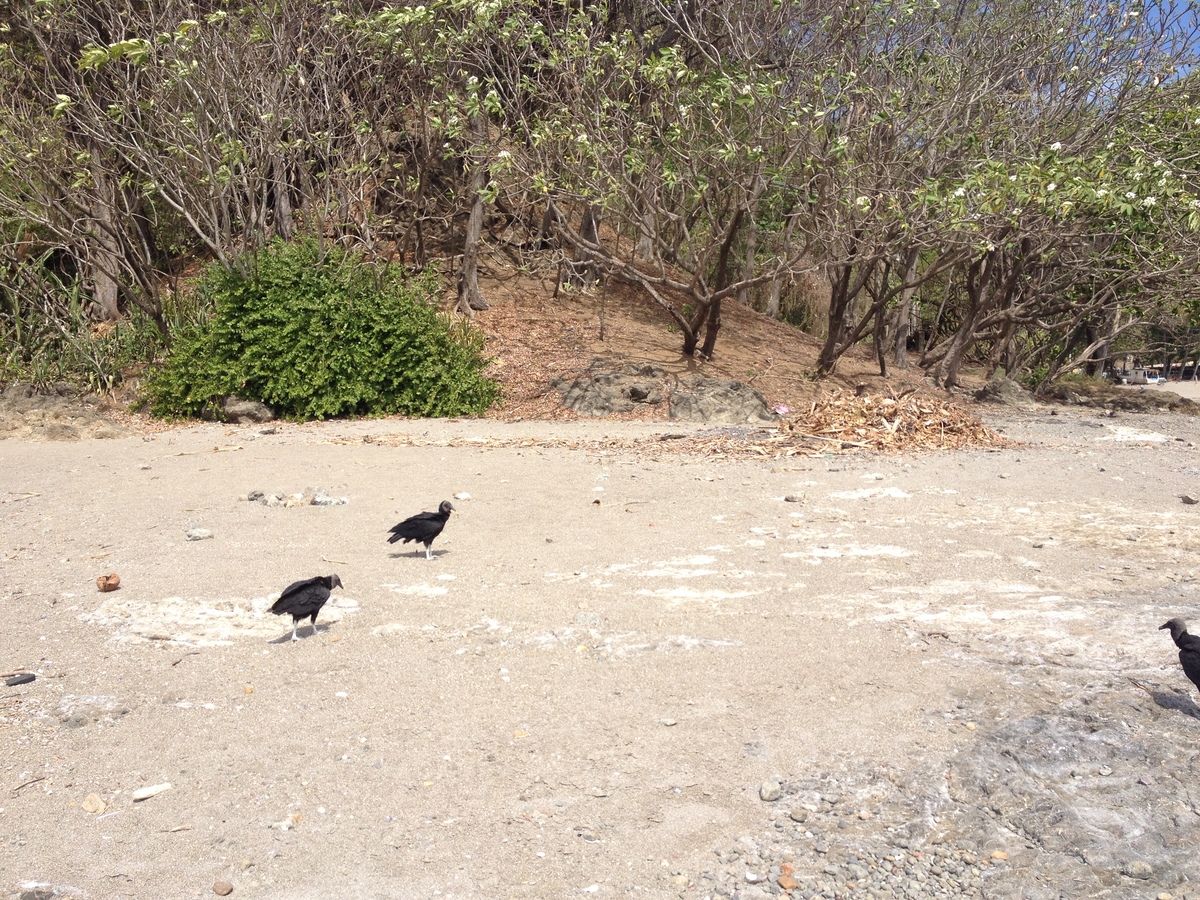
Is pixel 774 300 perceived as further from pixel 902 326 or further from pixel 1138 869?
pixel 1138 869

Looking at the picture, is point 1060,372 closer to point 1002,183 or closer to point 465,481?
point 1002,183

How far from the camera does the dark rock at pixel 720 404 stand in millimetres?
14164

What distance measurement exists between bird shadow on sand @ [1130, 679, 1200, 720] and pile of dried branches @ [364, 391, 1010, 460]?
6.25m

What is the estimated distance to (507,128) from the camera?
1570cm

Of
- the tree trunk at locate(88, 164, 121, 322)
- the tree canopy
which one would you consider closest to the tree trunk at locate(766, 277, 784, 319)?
the tree canopy

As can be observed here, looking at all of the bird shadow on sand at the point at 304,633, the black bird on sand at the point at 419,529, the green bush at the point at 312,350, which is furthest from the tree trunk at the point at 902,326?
the bird shadow on sand at the point at 304,633

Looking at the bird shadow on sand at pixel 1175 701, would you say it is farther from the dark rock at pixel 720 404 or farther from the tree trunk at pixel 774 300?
the tree trunk at pixel 774 300

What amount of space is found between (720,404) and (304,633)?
31.6ft

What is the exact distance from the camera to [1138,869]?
129 inches

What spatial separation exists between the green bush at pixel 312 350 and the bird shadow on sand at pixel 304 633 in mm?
8838

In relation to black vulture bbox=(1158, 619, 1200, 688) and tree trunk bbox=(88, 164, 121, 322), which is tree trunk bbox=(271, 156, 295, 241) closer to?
tree trunk bbox=(88, 164, 121, 322)

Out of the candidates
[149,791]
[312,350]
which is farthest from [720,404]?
[149,791]

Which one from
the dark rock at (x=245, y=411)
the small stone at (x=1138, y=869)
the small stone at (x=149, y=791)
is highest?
the small stone at (x=1138, y=869)

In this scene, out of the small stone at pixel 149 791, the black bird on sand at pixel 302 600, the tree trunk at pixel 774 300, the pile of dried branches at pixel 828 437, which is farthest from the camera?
the tree trunk at pixel 774 300
